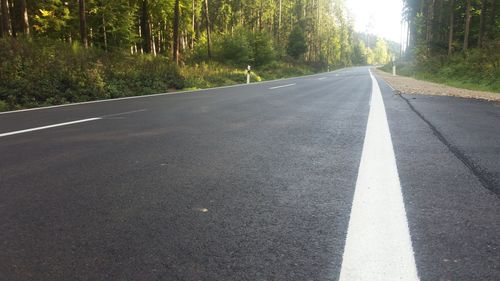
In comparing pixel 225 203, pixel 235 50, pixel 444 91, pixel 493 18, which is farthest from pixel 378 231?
pixel 493 18

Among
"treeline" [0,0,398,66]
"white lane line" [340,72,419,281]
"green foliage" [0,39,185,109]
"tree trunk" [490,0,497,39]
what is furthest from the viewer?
"tree trunk" [490,0,497,39]

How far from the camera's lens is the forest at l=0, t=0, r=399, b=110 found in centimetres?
1126

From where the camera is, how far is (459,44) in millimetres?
36969

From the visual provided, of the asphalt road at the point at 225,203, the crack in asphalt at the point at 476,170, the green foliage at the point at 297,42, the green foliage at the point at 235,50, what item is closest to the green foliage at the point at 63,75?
the asphalt road at the point at 225,203

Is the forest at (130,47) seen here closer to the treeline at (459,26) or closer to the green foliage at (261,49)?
the green foliage at (261,49)

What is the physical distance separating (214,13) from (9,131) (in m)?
53.9

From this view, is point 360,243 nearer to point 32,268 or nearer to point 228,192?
point 228,192

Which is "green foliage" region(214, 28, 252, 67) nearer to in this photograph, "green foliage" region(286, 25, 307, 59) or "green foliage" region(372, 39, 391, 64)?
"green foliage" region(286, 25, 307, 59)

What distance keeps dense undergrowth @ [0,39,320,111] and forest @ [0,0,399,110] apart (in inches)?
1.1

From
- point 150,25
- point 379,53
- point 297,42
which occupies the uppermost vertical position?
point 379,53

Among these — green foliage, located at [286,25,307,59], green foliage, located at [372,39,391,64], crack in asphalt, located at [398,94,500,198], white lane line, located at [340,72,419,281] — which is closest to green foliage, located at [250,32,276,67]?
green foliage, located at [286,25,307,59]

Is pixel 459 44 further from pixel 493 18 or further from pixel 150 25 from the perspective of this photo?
pixel 150 25

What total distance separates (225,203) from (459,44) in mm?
41303

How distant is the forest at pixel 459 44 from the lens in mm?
21045
